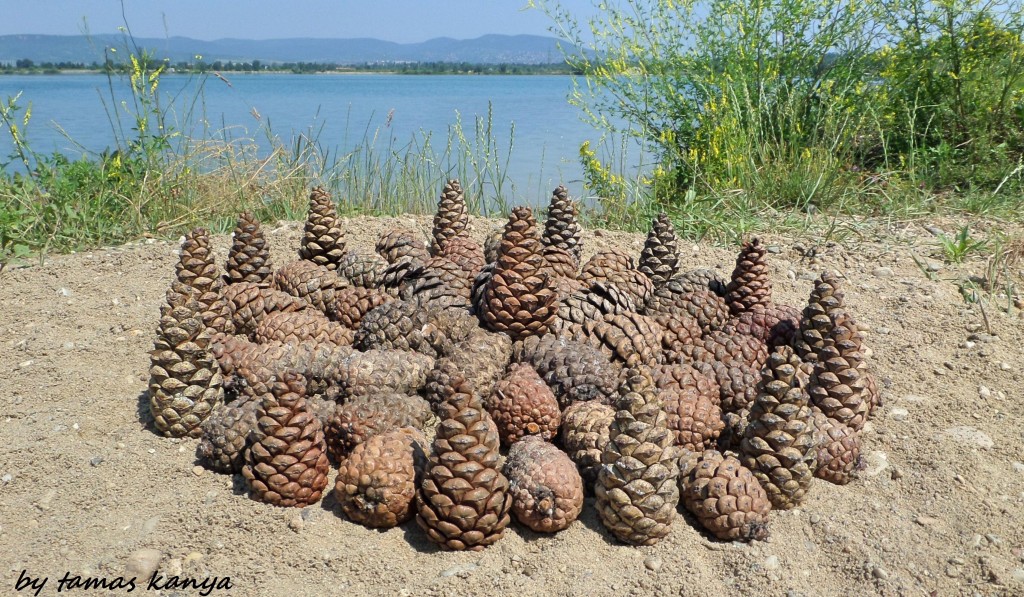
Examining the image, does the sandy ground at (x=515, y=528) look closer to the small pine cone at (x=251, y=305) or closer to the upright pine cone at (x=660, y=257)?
the small pine cone at (x=251, y=305)

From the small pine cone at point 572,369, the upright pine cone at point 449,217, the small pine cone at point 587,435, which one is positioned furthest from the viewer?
the upright pine cone at point 449,217

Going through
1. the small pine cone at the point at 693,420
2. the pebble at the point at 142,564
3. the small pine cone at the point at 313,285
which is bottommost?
the pebble at the point at 142,564

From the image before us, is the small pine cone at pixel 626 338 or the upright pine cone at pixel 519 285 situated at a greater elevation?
the upright pine cone at pixel 519 285

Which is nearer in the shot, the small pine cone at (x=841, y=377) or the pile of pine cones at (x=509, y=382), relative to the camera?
the pile of pine cones at (x=509, y=382)

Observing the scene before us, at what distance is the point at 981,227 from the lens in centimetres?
536

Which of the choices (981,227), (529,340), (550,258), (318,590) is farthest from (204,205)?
(981,227)

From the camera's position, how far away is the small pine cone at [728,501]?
7.77ft

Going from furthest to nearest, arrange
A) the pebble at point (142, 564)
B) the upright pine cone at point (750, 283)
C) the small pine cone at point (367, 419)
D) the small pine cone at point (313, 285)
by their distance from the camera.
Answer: the small pine cone at point (313, 285) < the upright pine cone at point (750, 283) < the small pine cone at point (367, 419) < the pebble at point (142, 564)

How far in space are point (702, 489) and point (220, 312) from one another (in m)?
2.23

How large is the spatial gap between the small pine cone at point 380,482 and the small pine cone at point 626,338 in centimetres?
99

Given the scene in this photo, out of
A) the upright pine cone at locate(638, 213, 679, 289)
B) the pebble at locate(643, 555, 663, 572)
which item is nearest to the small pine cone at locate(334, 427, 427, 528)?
the pebble at locate(643, 555, 663, 572)

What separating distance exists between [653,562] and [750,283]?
1576mm

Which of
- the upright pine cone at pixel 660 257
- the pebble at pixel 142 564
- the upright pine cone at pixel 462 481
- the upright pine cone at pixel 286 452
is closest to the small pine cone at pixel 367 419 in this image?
the upright pine cone at pixel 286 452

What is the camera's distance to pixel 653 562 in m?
2.30
